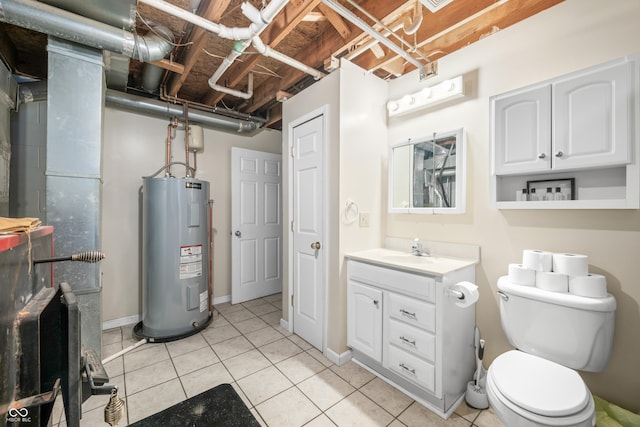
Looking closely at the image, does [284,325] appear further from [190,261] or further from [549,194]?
[549,194]

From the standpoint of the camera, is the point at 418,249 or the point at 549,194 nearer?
the point at 549,194

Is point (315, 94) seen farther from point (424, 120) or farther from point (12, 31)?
point (12, 31)

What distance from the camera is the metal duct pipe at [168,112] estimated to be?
8.30 ft

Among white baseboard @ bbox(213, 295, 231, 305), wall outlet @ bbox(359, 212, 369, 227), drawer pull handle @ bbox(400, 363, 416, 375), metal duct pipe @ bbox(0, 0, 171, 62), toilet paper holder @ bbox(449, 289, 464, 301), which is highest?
metal duct pipe @ bbox(0, 0, 171, 62)

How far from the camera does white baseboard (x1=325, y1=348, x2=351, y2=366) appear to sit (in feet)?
6.77

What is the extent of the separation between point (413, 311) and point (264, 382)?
3.78 ft

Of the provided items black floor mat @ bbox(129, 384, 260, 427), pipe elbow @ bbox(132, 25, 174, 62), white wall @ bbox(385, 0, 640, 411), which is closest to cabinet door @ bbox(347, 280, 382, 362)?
white wall @ bbox(385, 0, 640, 411)

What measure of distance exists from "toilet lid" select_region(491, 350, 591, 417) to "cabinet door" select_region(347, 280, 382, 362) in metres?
0.72

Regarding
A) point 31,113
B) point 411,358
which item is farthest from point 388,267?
point 31,113

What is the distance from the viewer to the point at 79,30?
159 cm

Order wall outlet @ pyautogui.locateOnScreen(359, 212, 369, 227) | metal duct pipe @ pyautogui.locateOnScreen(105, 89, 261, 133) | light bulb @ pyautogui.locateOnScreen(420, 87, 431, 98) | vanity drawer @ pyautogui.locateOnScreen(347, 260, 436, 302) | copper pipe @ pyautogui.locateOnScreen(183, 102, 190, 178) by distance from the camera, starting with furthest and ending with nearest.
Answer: copper pipe @ pyautogui.locateOnScreen(183, 102, 190, 178) < metal duct pipe @ pyautogui.locateOnScreen(105, 89, 261, 133) < wall outlet @ pyautogui.locateOnScreen(359, 212, 369, 227) < light bulb @ pyautogui.locateOnScreen(420, 87, 431, 98) < vanity drawer @ pyautogui.locateOnScreen(347, 260, 436, 302)

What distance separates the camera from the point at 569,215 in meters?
1.51

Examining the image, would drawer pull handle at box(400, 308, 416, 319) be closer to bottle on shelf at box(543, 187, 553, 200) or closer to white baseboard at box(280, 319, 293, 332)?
bottle on shelf at box(543, 187, 553, 200)

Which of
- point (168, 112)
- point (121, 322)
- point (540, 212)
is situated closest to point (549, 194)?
point (540, 212)
